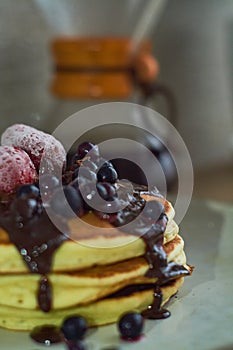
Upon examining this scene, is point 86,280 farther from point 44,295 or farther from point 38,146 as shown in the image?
point 38,146

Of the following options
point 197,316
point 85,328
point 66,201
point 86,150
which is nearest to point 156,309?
point 197,316

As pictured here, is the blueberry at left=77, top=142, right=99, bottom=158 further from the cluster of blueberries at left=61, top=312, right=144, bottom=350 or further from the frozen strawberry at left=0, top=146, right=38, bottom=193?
the cluster of blueberries at left=61, top=312, right=144, bottom=350

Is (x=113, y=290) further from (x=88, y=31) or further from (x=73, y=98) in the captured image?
(x=88, y=31)

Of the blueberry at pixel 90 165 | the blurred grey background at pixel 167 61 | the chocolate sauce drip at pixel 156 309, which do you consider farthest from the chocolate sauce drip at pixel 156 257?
the blurred grey background at pixel 167 61

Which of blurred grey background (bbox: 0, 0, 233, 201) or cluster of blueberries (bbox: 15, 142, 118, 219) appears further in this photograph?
blurred grey background (bbox: 0, 0, 233, 201)

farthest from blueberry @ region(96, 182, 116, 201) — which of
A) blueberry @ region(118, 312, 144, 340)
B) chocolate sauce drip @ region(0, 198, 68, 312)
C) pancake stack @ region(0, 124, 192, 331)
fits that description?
blueberry @ region(118, 312, 144, 340)
